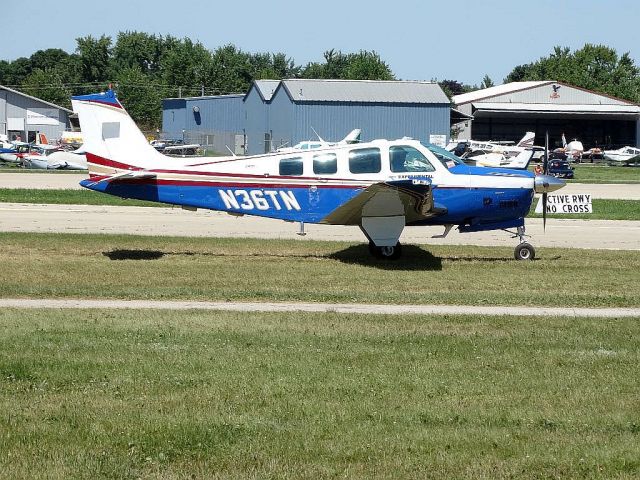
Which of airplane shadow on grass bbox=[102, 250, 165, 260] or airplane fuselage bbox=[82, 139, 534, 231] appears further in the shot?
airplane shadow on grass bbox=[102, 250, 165, 260]

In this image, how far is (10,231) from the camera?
23.2m

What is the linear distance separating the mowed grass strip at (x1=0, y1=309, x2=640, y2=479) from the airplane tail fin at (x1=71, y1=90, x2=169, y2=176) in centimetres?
654

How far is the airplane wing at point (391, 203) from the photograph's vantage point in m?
17.9

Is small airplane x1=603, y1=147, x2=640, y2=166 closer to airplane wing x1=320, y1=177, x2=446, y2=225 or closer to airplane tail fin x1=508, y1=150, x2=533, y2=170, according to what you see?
airplane tail fin x1=508, y1=150, x2=533, y2=170

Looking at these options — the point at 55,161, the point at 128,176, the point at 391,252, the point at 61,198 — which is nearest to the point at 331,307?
the point at 391,252

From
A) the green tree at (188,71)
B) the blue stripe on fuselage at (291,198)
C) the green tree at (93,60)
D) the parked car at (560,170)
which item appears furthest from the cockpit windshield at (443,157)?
the green tree at (93,60)

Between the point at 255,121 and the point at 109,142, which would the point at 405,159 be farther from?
the point at 255,121

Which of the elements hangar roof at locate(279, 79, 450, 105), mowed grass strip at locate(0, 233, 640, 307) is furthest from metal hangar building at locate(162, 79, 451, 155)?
mowed grass strip at locate(0, 233, 640, 307)

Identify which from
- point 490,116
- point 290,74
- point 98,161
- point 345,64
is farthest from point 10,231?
point 290,74

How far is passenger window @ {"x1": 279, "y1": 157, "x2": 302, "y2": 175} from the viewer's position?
62.6ft

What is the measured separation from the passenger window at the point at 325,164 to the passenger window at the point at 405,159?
1.09 meters

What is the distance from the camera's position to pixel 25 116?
101312 mm

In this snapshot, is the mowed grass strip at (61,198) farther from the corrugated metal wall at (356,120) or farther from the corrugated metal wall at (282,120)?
the corrugated metal wall at (356,120)

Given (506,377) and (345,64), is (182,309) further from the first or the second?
(345,64)
